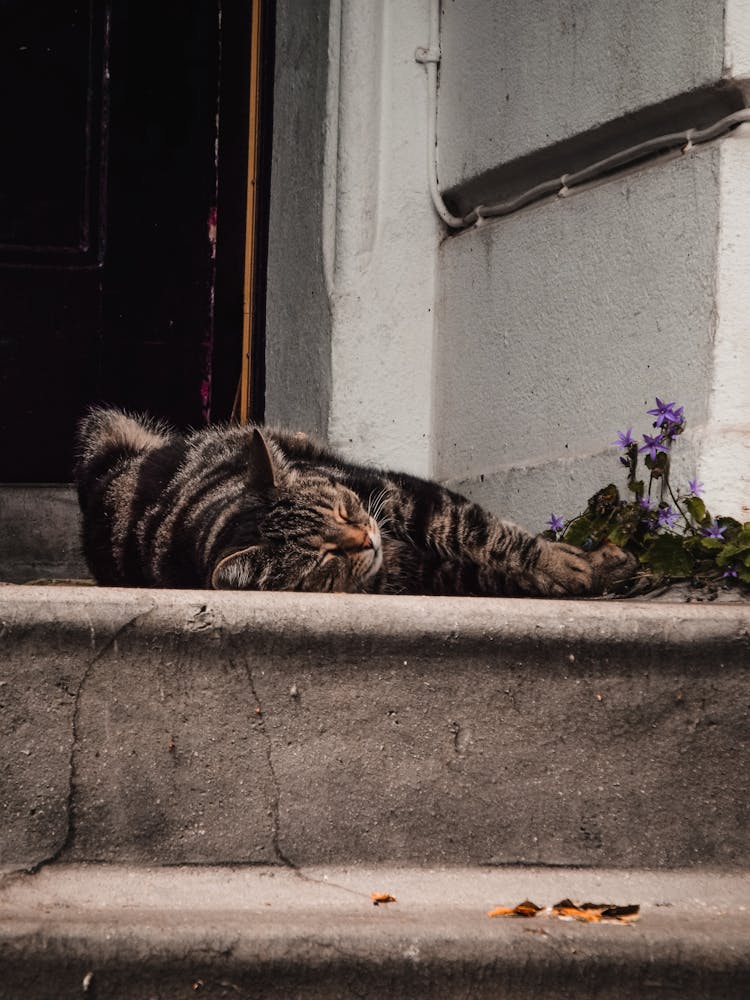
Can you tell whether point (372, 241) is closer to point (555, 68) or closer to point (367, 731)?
point (555, 68)

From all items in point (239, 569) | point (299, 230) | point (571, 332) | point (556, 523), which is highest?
point (299, 230)

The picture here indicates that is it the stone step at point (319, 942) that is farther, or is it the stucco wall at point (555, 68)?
the stucco wall at point (555, 68)

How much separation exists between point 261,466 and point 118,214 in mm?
1492

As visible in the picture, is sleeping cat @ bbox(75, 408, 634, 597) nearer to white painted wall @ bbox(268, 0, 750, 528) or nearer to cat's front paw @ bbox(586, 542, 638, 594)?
cat's front paw @ bbox(586, 542, 638, 594)

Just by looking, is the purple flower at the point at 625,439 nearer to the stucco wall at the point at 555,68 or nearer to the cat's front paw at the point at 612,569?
the cat's front paw at the point at 612,569

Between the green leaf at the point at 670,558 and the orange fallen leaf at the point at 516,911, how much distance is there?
97 cm

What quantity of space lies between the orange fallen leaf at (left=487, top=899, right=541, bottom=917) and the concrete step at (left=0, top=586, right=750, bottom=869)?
0.12m

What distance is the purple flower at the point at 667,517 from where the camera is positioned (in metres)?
2.70

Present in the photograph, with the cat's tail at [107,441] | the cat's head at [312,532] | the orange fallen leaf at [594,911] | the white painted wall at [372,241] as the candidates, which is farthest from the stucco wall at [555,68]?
the orange fallen leaf at [594,911]

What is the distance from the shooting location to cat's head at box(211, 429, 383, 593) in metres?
2.90

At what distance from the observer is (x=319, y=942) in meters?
1.72

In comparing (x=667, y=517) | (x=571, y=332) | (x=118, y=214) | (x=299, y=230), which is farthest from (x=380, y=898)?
(x=118, y=214)

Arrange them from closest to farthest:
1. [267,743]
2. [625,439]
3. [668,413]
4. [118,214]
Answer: [267,743] < [668,413] < [625,439] < [118,214]

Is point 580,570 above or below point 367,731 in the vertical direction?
above
